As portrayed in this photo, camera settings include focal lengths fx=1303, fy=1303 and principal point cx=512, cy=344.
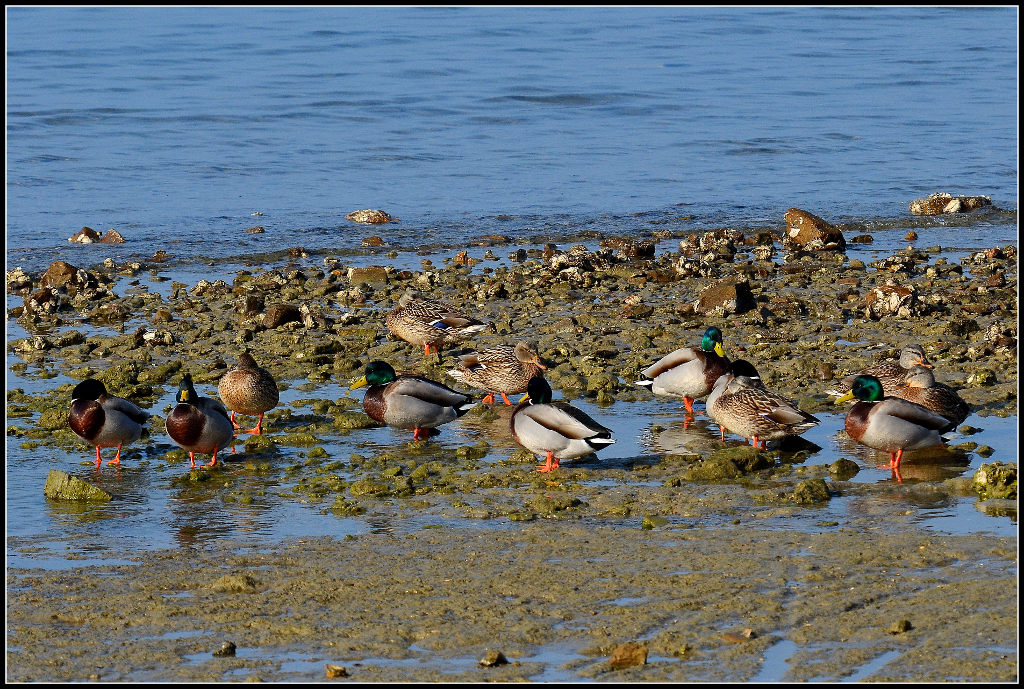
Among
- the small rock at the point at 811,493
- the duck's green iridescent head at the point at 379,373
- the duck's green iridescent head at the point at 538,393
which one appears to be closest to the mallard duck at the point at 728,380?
the duck's green iridescent head at the point at 538,393

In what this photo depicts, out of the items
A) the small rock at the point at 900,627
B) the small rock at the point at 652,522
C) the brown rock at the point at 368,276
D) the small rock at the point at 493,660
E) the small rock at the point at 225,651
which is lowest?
the brown rock at the point at 368,276

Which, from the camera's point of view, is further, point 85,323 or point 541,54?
point 541,54

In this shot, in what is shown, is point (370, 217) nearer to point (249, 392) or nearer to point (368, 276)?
point (368, 276)

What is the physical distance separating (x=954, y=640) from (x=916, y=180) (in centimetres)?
1623

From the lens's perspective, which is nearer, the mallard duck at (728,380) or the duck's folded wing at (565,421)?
the duck's folded wing at (565,421)

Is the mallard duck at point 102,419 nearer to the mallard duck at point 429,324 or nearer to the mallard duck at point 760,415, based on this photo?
the mallard duck at point 429,324

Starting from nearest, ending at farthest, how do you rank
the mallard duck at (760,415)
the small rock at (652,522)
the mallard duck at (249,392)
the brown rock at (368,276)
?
the small rock at (652,522), the mallard duck at (760,415), the mallard duck at (249,392), the brown rock at (368,276)

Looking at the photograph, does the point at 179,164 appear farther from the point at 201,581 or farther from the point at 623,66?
the point at 201,581

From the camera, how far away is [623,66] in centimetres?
3212

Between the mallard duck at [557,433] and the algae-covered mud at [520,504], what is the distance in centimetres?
Answer: 17

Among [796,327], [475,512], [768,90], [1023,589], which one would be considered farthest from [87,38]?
[1023,589]

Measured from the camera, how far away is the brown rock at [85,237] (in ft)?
53.7

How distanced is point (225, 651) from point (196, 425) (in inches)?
128

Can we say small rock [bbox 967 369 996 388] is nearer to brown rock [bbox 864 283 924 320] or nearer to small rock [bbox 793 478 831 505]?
brown rock [bbox 864 283 924 320]
